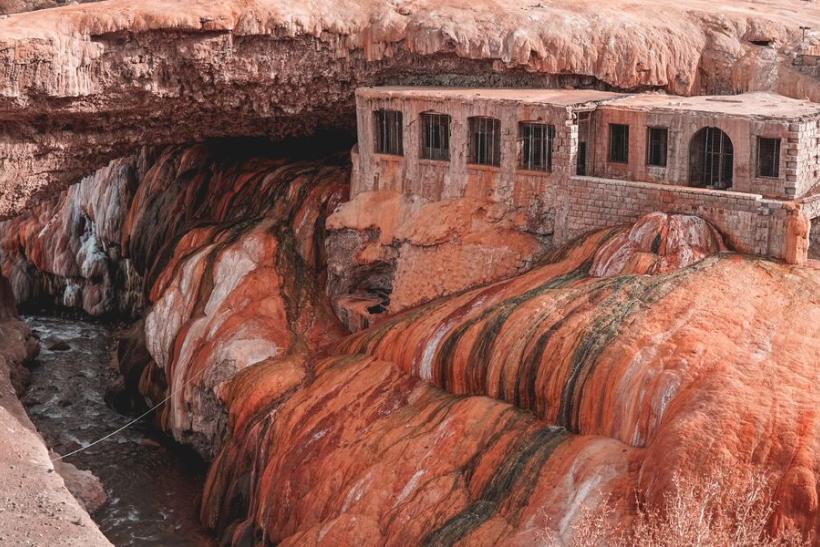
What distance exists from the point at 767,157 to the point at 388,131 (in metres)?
12.9

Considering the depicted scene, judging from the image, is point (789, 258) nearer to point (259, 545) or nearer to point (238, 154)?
point (259, 545)

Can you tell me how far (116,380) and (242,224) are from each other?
7.79 metres

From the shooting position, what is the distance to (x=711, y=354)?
29594mm

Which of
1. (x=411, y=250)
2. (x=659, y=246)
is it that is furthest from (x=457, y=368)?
(x=411, y=250)

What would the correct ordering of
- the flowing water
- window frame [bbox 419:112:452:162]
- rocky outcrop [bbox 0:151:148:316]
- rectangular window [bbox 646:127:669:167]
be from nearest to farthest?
rectangular window [bbox 646:127:669:167], the flowing water, window frame [bbox 419:112:452:162], rocky outcrop [bbox 0:151:148:316]

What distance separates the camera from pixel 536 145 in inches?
1553

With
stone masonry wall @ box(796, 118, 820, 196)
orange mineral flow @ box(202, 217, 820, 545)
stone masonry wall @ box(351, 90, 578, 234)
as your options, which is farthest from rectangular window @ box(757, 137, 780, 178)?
stone masonry wall @ box(351, 90, 578, 234)

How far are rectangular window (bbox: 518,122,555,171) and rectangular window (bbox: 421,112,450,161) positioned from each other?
9.42ft

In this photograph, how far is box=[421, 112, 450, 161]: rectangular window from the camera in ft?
136

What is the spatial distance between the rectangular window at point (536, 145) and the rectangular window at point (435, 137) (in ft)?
9.42

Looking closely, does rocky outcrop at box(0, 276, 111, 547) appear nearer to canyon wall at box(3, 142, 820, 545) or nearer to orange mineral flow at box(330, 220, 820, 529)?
canyon wall at box(3, 142, 820, 545)

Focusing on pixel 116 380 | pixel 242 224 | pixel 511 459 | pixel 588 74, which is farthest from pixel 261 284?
pixel 511 459

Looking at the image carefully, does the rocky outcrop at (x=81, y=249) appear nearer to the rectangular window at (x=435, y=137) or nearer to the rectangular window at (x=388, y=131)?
the rectangular window at (x=388, y=131)

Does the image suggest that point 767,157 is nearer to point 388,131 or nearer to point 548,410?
point 548,410
